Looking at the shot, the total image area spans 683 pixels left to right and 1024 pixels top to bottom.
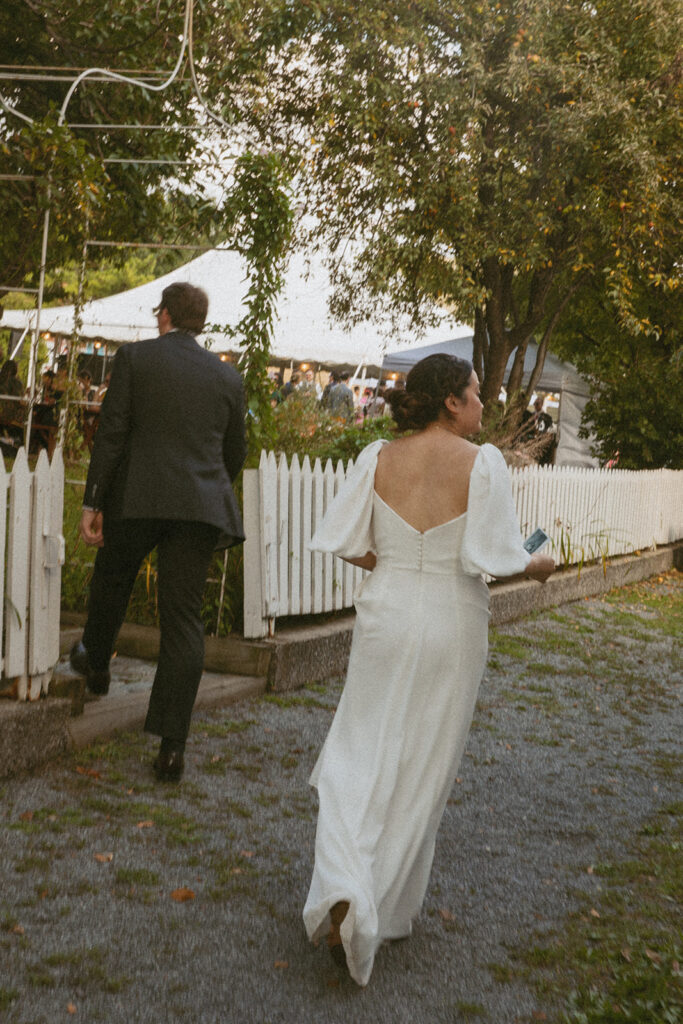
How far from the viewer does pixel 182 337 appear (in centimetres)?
464

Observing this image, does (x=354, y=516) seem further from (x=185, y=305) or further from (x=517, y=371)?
(x=517, y=371)

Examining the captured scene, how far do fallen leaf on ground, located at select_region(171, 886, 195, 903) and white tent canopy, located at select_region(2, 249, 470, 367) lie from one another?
10602mm

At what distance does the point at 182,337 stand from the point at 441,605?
6.23 ft

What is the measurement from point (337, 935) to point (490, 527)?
126 cm

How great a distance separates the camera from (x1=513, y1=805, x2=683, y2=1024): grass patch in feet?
9.84

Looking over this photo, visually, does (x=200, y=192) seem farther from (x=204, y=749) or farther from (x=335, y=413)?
(x=204, y=749)

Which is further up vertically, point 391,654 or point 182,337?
point 182,337

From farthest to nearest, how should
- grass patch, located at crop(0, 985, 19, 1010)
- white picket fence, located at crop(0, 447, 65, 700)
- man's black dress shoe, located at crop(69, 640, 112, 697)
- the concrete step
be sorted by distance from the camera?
1. man's black dress shoe, located at crop(69, 640, 112, 697)
2. the concrete step
3. white picket fence, located at crop(0, 447, 65, 700)
4. grass patch, located at crop(0, 985, 19, 1010)

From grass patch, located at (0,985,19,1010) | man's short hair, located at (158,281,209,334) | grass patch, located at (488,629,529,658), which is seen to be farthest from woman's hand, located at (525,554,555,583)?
grass patch, located at (488,629,529,658)

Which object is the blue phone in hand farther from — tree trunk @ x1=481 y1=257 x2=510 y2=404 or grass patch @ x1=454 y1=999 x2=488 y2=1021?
tree trunk @ x1=481 y1=257 x2=510 y2=404

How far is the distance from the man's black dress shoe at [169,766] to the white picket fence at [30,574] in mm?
575

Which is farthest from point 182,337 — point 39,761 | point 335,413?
point 335,413

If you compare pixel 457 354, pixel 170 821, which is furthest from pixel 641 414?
pixel 170 821

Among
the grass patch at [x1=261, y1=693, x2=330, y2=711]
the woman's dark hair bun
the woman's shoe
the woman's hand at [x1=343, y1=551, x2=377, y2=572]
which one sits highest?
the woman's dark hair bun
